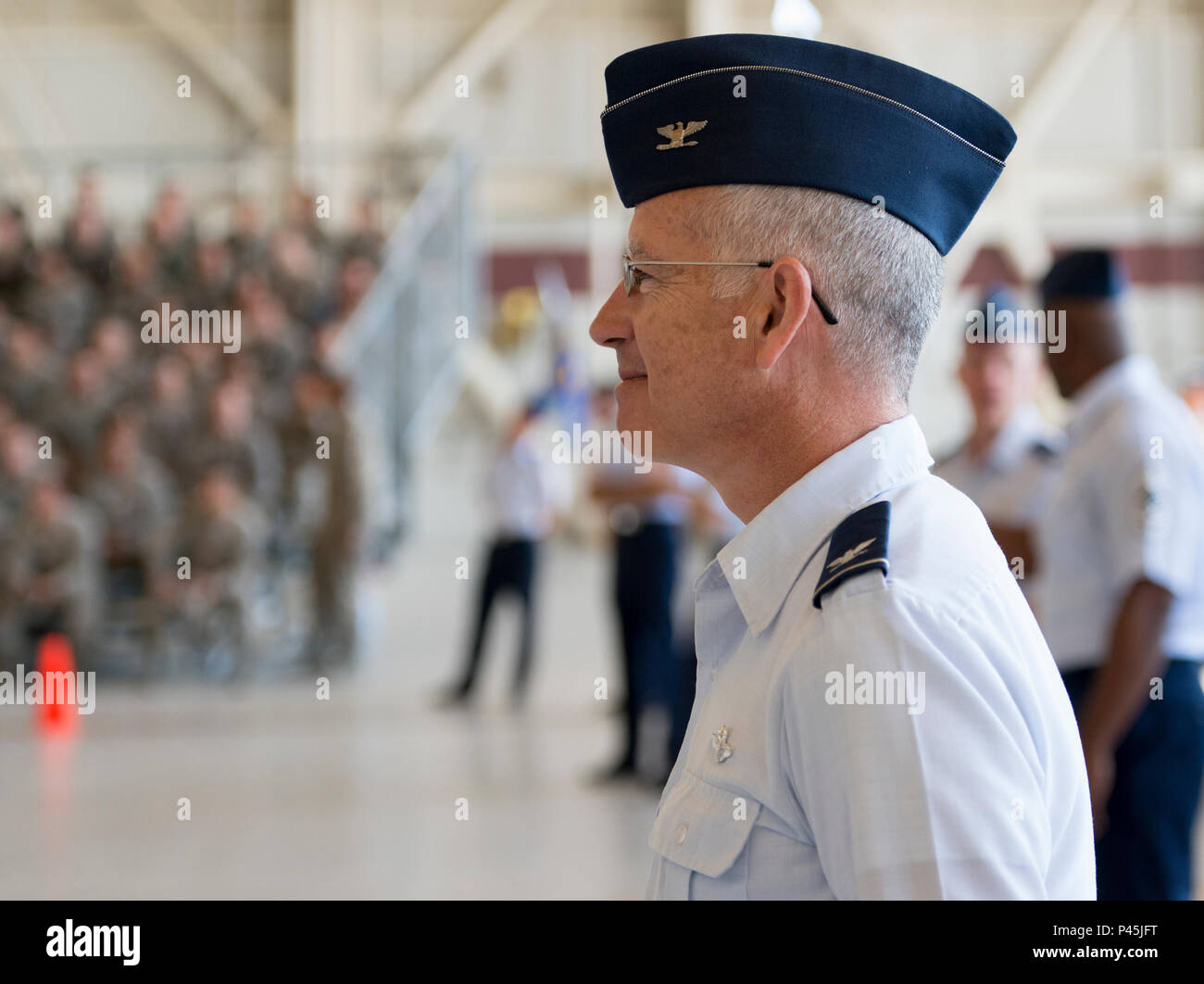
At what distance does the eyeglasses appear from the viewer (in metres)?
0.79

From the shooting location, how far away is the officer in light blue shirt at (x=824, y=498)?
2.12 feet

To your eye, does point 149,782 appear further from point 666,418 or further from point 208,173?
point 208,173

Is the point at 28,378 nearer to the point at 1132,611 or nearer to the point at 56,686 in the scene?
the point at 56,686

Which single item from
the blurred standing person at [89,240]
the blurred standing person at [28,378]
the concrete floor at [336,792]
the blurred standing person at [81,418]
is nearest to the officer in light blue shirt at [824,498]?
the concrete floor at [336,792]

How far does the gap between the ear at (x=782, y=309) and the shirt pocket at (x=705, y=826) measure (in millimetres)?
273

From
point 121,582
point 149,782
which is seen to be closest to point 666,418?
point 149,782

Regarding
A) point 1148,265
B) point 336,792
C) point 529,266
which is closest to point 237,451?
point 336,792

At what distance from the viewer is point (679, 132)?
2.76ft

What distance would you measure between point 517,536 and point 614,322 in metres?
4.92

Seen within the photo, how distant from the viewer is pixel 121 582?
22.5ft

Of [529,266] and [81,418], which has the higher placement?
[529,266]

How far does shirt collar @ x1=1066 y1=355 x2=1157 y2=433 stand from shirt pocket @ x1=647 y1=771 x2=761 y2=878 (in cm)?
149

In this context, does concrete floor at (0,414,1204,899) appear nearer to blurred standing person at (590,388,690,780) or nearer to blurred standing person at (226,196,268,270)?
blurred standing person at (590,388,690,780)

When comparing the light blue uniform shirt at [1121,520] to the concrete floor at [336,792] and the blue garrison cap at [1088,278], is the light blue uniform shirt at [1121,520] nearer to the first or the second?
the blue garrison cap at [1088,278]
